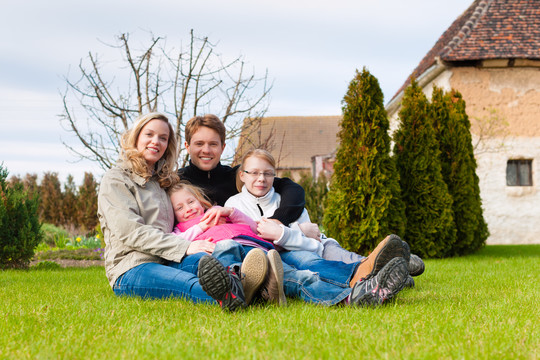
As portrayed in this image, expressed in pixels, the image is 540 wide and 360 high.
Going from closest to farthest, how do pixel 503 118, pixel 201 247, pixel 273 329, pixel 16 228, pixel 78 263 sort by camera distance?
pixel 273 329
pixel 201 247
pixel 16 228
pixel 78 263
pixel 503 118

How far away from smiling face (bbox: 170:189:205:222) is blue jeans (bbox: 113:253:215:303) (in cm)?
48

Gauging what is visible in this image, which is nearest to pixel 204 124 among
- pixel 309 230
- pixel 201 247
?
pixel 309 230

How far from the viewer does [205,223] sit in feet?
12.7

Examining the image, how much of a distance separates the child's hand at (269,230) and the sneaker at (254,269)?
90 centimetres

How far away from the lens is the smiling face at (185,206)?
416 cm

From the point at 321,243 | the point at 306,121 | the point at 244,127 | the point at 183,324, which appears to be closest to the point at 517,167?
the point at 244,127

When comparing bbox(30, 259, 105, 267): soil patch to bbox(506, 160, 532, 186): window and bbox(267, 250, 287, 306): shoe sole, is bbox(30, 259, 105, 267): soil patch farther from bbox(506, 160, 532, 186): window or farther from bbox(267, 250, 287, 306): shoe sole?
bbox(506, 160, 532, 186): window

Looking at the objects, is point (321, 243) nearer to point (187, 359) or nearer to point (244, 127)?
point (187, 359)

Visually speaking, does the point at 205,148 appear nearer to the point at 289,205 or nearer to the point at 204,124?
the point at 204,124

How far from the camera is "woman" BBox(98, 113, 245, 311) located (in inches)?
141

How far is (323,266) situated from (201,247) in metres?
0.93

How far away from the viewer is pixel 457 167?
10.2 m

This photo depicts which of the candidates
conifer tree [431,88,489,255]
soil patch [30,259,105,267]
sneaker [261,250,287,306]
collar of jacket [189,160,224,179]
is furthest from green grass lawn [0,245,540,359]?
conifer tree [431,88,489,255]

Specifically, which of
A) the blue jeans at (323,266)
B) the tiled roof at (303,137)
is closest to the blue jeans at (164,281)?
the blue jeans at (323,266)
